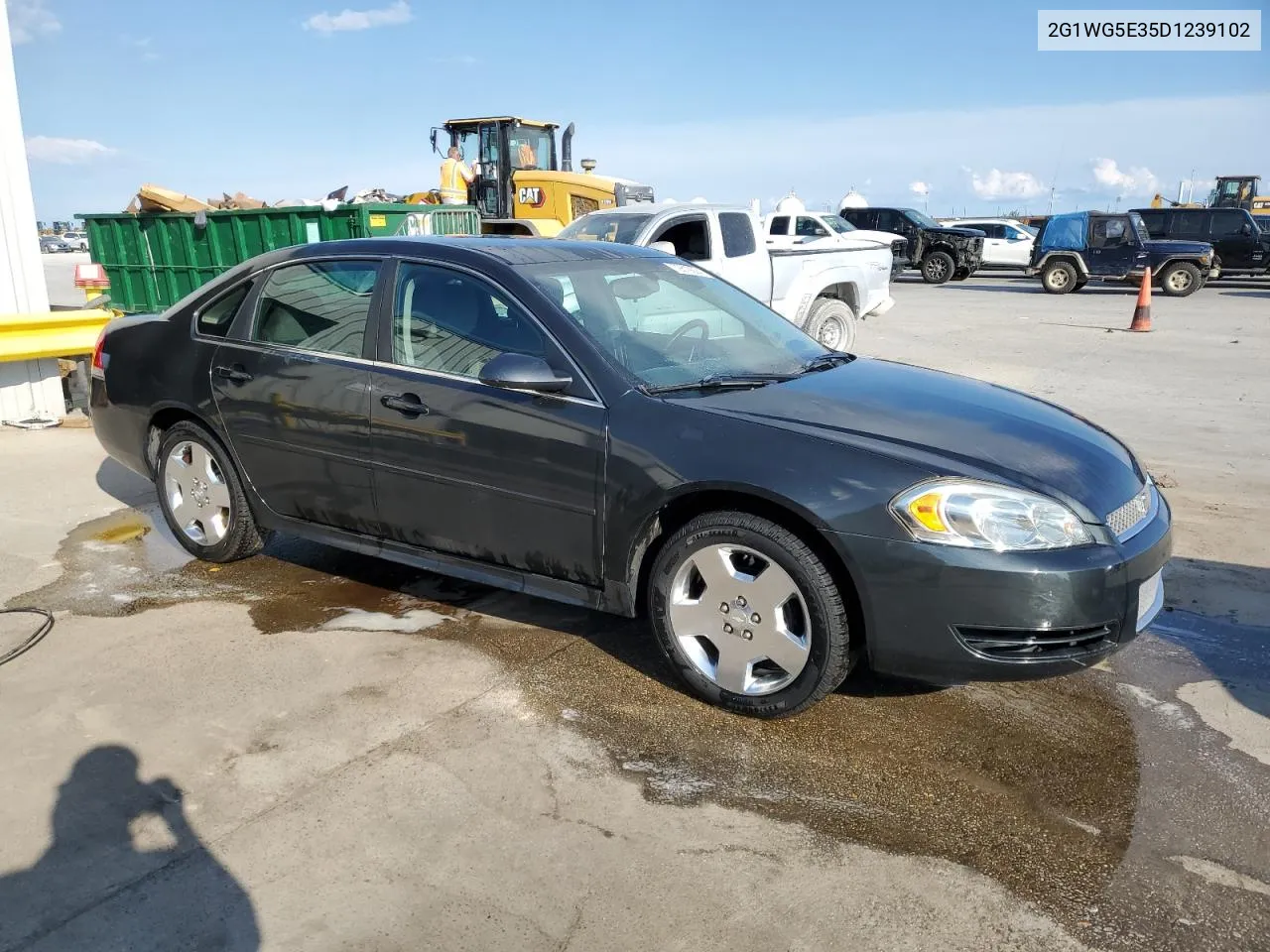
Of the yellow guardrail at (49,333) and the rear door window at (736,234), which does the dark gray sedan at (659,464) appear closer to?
the yellow guardrail at (49,333)

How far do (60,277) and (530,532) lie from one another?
32.7 meters

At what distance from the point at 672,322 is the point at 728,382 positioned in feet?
1.84

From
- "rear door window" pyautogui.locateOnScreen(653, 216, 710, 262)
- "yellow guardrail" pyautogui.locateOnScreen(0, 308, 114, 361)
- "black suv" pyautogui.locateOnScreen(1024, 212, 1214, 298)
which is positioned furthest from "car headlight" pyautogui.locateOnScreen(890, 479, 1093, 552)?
"black suv" pyautogui.locateOnScreen(1024, 212, 1214, 298)

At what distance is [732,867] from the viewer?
263 centimetres

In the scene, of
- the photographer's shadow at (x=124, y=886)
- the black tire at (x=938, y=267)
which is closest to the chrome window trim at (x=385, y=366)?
the photographer's shadow at (x=124, y=886)

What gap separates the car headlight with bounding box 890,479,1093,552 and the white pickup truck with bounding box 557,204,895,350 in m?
6.08

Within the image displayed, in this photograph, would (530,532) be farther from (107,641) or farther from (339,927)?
(107,641)

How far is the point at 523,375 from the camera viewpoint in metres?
3.54

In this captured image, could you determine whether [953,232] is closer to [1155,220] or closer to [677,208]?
[1155,220]

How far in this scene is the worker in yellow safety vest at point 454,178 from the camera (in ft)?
49.5

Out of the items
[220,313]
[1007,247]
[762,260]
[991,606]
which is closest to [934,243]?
[1007,247]

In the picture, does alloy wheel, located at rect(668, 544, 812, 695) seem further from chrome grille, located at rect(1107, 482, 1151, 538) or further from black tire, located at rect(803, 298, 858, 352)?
black tire, located at rect(803, 298, 858, 352)

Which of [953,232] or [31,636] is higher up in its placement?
[953,232]

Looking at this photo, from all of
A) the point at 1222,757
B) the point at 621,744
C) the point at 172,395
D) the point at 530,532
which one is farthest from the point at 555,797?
the point at 172,395
